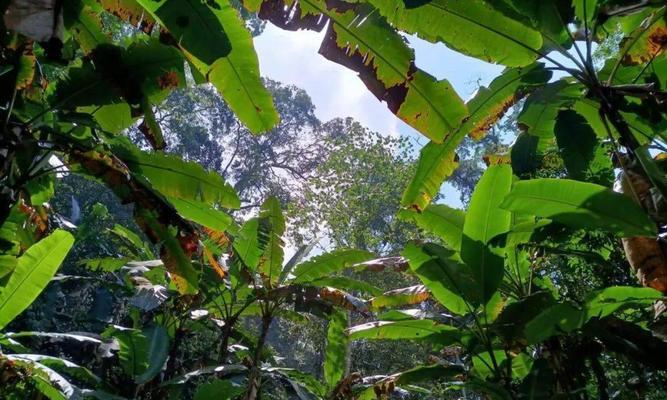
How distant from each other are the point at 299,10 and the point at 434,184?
4.07ft

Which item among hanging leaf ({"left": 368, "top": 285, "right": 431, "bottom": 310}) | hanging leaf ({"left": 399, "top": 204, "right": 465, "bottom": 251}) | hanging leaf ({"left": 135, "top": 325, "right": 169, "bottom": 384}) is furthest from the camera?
hanging leaf ({"left": 368, "top": 285, "right": 431, "bottom": 310})

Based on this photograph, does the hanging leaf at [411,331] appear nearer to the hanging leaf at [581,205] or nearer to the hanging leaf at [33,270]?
the hanging leaf at [581,205]

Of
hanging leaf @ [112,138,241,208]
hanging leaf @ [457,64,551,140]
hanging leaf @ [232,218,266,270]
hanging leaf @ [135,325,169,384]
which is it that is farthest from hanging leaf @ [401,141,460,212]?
hanging leaf @ [135,325,169,384]

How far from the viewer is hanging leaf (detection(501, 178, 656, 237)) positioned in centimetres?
215

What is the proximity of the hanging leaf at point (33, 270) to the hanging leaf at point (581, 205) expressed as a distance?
2.64m

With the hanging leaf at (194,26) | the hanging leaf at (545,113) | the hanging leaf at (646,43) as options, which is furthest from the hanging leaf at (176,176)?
the hanging leaf at (646,43)

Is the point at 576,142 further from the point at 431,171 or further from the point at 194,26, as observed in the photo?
the point at 194,26

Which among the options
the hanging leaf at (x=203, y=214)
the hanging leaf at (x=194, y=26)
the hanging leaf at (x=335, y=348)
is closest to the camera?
the hanging leaf at (x=194, y=26)

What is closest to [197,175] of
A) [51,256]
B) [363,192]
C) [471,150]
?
[51,256]

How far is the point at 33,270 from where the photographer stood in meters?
3.17

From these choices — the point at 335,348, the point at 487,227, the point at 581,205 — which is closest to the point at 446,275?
the point at 487,227

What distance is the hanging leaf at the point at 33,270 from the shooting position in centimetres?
312

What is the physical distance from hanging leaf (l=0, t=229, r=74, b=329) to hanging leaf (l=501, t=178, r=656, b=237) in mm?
2637

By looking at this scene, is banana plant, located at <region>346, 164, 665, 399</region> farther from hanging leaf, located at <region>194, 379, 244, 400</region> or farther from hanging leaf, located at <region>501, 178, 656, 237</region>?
hanging leaf, located at <region>194, 379, 244, 400</region>
